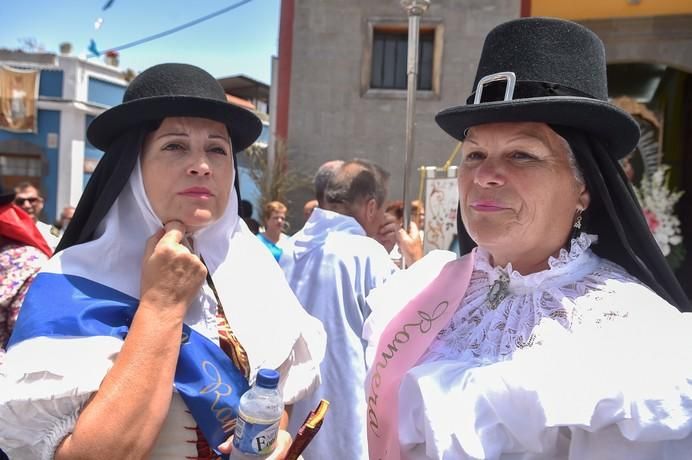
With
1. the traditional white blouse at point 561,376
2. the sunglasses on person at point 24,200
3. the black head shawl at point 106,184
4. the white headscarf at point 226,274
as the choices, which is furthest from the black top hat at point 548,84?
the sunglasses on person at point 24,200

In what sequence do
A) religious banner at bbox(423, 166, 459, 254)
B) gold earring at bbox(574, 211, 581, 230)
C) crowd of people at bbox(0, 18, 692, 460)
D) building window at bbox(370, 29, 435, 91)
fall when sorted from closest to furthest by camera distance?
crowd of people at bbox(0, 18, 692, 460), gold earring at bbox(574, 211, 581, 230), religious banner at bbox(423, 166, 459, 254), building window at bbox(370, 29, 435, 91)

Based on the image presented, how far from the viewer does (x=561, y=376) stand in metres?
1.30

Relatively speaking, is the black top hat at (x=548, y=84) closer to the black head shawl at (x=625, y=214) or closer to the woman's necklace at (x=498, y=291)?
the black head shawl at (x=625, y=214)

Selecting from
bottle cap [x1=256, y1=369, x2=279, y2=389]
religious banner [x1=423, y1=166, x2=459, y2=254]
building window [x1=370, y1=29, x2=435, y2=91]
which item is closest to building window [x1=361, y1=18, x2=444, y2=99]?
building window [x1=370, y1=29, x2=435, y2=91]

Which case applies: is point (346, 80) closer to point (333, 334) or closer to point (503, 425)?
point (333, 334)

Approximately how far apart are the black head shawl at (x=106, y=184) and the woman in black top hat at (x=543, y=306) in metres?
0.94

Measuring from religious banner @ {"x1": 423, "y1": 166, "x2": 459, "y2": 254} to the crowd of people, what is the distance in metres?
2.75

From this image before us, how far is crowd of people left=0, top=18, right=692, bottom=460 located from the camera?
1320mm

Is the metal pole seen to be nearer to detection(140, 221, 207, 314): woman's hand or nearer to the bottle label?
detection(140, 221, 207, 314): woman's hand

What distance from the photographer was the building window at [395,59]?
31.1 ft

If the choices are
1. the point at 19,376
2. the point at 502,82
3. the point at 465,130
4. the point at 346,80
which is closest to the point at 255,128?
the point at 465,130

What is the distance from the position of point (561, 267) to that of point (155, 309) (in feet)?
3.59

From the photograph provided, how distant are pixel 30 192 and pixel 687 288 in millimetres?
8104

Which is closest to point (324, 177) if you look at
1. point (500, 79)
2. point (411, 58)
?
point (411, 58)
